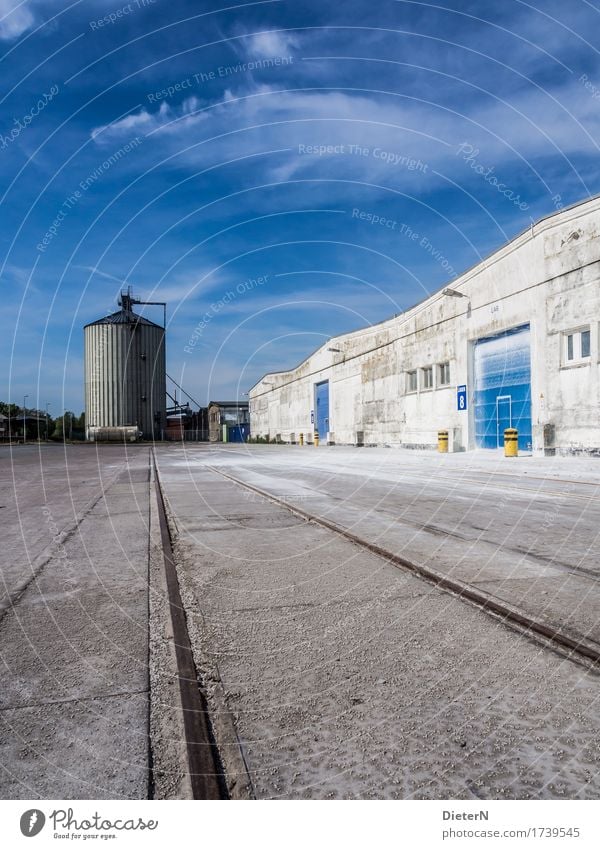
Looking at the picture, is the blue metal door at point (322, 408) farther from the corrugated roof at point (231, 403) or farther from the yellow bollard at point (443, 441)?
the corrugated roof at point (231, 403)

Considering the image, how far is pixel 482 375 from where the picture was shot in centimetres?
2150

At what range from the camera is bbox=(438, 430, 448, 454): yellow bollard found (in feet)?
73.0

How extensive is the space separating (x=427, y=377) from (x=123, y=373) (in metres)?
34.6

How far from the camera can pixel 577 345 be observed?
16.4m

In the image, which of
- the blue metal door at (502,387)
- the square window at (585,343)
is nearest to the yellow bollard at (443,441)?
the blue metal door at (502,387)

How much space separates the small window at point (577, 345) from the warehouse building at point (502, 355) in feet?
0.09

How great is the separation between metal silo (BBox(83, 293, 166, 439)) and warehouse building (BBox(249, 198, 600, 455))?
2590 cm

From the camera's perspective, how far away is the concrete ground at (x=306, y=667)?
151cm

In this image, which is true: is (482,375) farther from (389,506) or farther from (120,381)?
(120,381)

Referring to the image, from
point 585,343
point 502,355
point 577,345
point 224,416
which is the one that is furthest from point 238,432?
point 585,343

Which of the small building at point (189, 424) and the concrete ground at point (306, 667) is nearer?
the concrete ground at point (306, 667)

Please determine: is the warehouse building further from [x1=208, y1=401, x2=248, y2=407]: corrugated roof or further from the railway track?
[x1=208, y1=401, x2=248, y2=407]: corrugated roof

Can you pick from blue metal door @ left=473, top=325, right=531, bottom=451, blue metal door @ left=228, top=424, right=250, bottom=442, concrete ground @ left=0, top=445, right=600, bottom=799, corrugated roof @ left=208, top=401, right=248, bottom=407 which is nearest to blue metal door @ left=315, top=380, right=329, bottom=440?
blue metal door @ left=473, top=325, right=531, bottom=451
